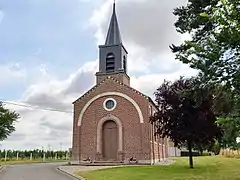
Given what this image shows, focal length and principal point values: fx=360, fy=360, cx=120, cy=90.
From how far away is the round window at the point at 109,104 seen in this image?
36438 millimetres

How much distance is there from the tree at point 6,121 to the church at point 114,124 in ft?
29.8

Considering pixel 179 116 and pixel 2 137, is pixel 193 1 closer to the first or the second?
pixel 179 116

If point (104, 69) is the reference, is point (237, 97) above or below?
below

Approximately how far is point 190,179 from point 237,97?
5816 mm

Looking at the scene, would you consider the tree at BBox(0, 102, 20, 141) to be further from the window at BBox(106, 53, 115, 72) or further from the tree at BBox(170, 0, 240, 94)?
the tree at BBox(170, 0, 240, 94)

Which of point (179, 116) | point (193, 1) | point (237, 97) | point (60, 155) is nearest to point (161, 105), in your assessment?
point (179, 116)

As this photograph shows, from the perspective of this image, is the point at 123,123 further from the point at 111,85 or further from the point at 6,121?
the point at 6,121

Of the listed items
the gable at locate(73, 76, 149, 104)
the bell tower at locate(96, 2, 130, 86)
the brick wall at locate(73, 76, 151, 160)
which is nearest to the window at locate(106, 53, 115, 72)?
the bell tower at locate(96, 2, 130, 86)

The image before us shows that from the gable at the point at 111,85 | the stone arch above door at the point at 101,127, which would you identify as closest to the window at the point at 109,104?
the stone arch above door at the point at 101,127

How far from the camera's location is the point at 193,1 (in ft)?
52.5

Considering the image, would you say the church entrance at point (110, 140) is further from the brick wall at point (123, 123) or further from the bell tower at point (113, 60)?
the bell tower at point (113, 60)

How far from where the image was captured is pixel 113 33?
136 ft

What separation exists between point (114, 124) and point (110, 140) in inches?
65.8

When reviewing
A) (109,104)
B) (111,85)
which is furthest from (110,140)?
(111,85)
